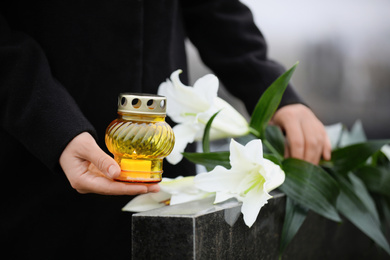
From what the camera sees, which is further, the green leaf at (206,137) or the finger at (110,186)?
the green leaf at (206,137)

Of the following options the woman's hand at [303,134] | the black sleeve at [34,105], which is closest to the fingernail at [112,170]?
the black sleeve at [34,105]

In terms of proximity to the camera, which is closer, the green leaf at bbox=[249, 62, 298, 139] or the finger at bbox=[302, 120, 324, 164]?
the green leaf at bbox=[249, 62, 298, 139]

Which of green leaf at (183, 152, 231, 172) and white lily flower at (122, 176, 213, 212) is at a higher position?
green leaf at (183, 152, 231, 172)

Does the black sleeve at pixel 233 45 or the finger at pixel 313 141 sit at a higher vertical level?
the black sleeve at pixel 233 45

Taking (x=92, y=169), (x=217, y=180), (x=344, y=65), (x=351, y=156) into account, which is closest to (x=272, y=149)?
(x=351, y=156)

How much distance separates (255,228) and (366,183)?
0.41 metres

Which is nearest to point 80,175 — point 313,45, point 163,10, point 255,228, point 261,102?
point 255,228

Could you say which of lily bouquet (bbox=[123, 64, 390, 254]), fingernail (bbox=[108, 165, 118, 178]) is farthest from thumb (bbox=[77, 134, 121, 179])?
lily bouquet (bbox=[123, 64, 390, 254])

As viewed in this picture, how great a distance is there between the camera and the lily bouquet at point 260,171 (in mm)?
657

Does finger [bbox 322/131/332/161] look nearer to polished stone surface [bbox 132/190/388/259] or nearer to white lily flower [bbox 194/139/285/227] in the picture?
polished stone surface [bbox 132/190/388/259]

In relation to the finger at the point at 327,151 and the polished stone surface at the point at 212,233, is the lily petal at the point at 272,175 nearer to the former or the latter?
the polished stone surface at the point at 212,233

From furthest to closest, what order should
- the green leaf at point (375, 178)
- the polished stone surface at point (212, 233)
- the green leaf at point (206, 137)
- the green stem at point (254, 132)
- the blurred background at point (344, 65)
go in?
the blurred background at point (344, 65) < the green leaf at point (375, 178) < the green stem at point (254, 132) < the green leaf at point (206, 137) < the polished stone surface at point (212, 233)

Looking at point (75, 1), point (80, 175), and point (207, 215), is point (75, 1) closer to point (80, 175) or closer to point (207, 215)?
point (80, 175)

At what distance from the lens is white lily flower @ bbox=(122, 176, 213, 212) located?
2.41 feet
